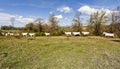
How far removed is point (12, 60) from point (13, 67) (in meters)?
1.22

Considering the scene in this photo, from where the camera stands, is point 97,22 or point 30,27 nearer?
point 97,22

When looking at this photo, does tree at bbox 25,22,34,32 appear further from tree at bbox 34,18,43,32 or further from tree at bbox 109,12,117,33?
tree at bbox 109,12,117,33

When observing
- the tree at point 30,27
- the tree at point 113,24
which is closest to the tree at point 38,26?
the tree at point 30,27

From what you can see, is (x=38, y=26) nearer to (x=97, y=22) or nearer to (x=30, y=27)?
(x=30, y=27)

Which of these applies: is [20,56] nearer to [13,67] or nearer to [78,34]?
[13,67]

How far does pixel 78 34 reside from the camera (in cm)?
2166

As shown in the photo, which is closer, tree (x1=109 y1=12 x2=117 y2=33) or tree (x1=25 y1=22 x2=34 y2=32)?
tree (x1=109 y1=12 x2=117 y2=33)

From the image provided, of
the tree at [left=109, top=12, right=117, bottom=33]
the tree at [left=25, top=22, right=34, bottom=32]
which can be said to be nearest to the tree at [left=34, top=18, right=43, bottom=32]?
the tree at [left=25, top=22, right=34, bottom=32]

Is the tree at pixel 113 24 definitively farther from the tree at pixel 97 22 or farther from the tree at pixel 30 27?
the tree at pixel 30 27

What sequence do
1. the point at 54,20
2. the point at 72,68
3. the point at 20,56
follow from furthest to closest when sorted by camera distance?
the point at 54,20 < the point at 20,56 < the point at 72,68

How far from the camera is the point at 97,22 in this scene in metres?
23.3

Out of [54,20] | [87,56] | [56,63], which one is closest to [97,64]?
[87,56]

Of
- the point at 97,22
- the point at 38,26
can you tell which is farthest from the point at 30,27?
the point at 97,22

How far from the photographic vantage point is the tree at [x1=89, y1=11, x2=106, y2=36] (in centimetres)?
2295
